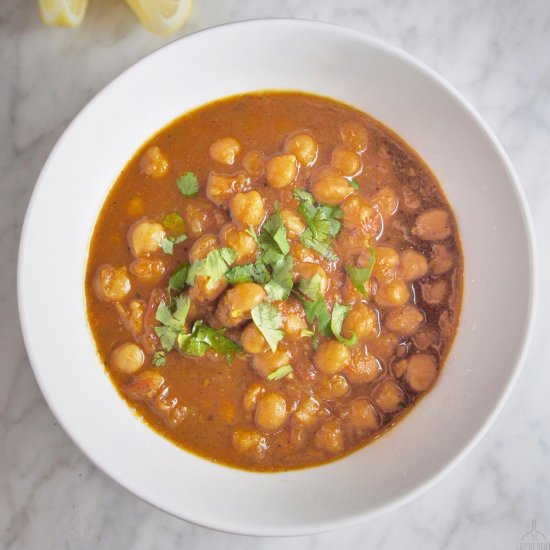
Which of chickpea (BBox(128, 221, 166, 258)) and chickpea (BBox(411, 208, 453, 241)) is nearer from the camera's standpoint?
chickpea (BBox(128, 221, 166, 258))

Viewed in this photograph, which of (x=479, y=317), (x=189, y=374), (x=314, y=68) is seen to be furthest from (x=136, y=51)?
(x=479, y=317)

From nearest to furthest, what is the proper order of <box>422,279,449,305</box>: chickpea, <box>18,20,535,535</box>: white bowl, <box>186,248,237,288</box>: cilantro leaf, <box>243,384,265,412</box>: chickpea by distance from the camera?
<box>18,20,535,535</box>: white bowl < <box>186,248,237,288</box>: cilantro leaf < <box>243,384,265,412</box>: chickpea < <box>422,279,449,305</box>: chickpea

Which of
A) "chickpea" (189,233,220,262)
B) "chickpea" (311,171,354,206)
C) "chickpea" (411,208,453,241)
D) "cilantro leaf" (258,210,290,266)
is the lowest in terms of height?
"chickpea" (189,233,220,262)

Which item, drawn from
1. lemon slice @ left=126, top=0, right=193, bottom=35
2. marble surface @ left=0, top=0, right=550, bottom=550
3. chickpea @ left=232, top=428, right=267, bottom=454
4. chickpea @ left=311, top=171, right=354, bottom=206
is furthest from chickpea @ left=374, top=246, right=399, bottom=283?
lemon slice @ left=126, top=0, right=193, bottom=35

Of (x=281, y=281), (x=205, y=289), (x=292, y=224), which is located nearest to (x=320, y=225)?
(x=292, y=224)

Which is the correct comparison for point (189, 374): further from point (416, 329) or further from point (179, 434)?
point (416, 329)

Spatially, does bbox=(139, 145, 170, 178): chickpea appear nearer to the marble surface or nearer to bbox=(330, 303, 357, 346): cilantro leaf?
the marble surface

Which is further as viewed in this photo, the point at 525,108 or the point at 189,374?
the point at 525,108
